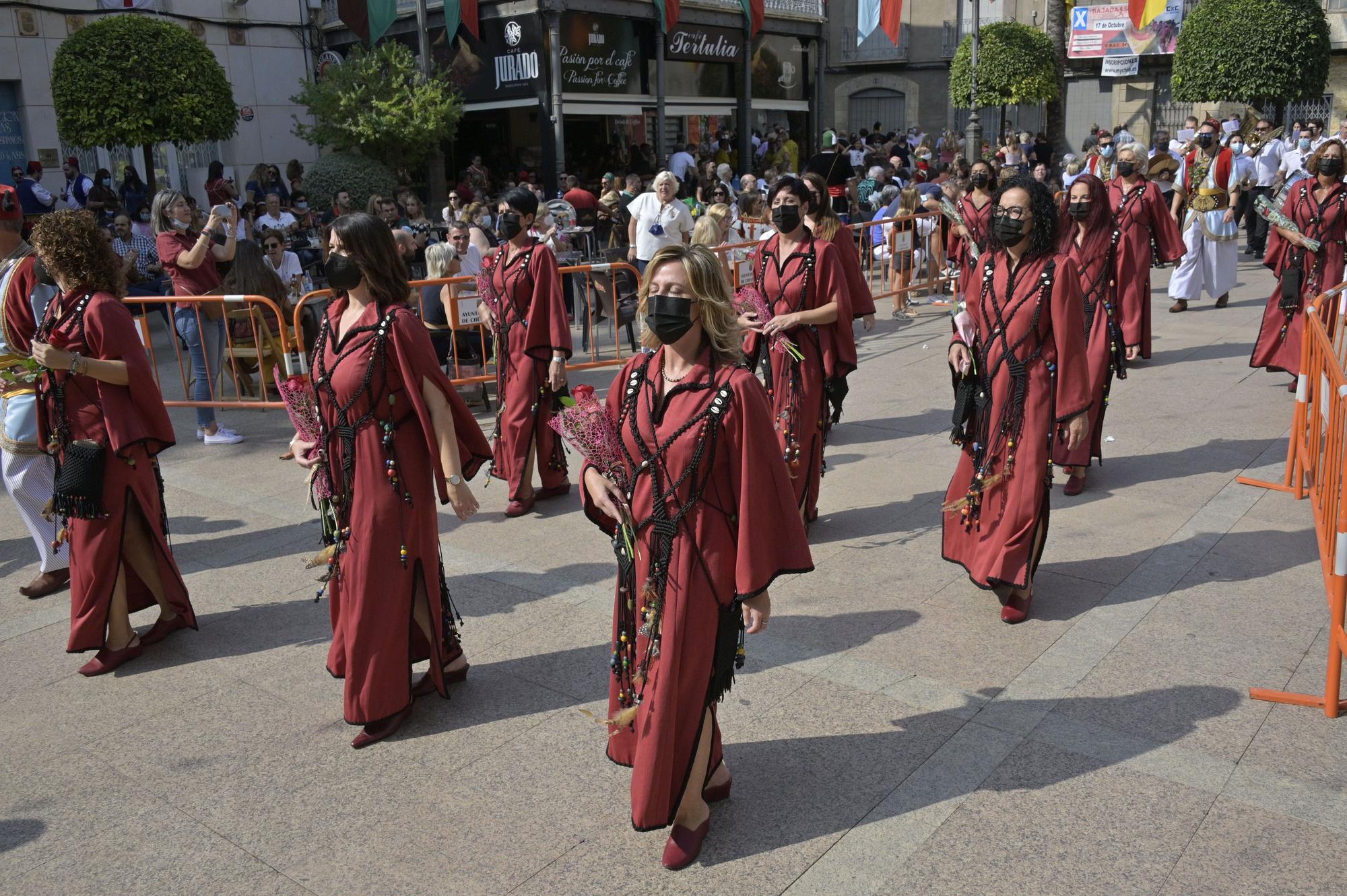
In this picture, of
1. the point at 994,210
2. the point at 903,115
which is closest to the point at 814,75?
the point at 903,115

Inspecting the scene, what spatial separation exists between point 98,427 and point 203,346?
172 inches

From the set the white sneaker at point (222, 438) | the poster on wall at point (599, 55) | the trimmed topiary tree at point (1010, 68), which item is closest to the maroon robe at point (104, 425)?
the white sneaker at point (222, 438)

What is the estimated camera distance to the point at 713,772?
371cm

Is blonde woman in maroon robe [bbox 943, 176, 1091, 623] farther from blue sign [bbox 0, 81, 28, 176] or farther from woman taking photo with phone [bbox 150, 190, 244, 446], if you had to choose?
blue sign [bbox 0, 81, 28, 176]

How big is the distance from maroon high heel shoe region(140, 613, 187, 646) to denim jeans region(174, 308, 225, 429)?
4.11 meters

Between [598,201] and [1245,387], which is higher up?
[598,201]

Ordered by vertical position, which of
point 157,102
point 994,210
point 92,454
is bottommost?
point 92,454

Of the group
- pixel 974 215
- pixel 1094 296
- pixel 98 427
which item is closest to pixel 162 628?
pixel 98 427

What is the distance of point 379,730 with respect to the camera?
4.28 meters

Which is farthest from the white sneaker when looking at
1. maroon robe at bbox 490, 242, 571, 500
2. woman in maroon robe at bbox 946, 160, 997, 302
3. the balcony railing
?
the balcony railing

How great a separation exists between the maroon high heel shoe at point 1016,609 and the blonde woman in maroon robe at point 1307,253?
4.51 metres

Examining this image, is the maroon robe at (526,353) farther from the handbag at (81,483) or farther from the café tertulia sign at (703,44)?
the café tertulia sign at (703,44)

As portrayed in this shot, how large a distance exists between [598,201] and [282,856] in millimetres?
13264

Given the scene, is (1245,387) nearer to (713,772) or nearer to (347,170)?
(713,772)
